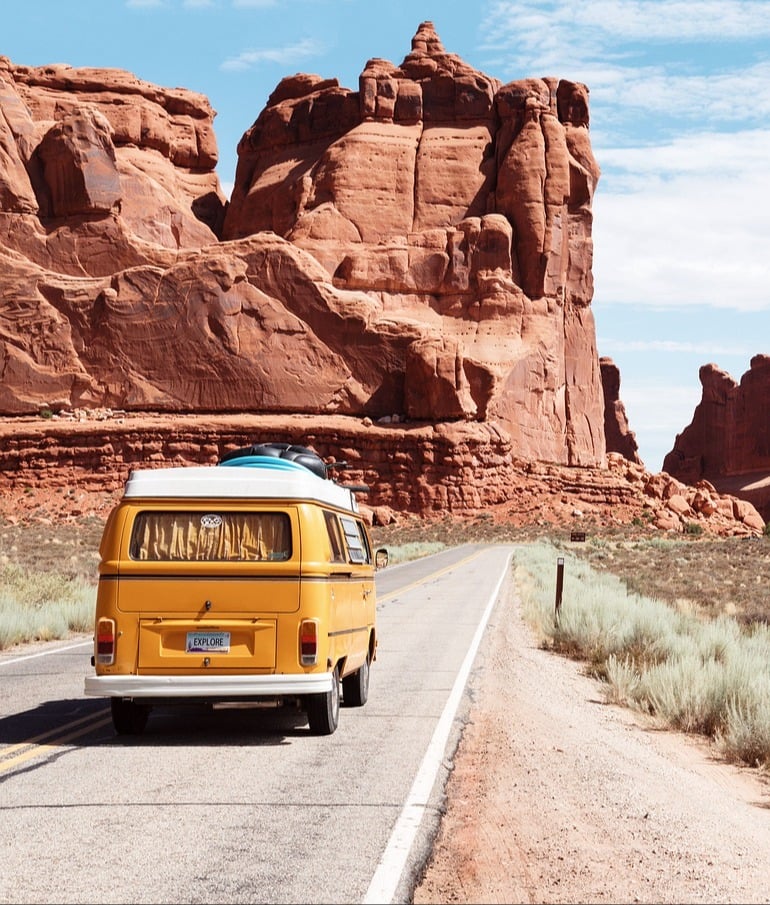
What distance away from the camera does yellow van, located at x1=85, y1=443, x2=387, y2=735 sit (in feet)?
31.0

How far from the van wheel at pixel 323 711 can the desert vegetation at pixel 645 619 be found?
10.9 ft

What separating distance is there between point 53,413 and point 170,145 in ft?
126

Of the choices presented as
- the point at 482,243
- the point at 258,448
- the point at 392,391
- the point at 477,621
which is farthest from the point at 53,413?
the point at 258,448

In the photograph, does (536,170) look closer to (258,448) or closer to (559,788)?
(258,448)

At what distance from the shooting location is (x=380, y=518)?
2849 inches

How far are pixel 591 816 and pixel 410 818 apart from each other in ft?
3.73

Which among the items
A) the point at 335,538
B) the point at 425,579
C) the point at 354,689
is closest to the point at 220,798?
the point at 335,538

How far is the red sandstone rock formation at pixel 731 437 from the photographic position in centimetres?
13625

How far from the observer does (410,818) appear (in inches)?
274

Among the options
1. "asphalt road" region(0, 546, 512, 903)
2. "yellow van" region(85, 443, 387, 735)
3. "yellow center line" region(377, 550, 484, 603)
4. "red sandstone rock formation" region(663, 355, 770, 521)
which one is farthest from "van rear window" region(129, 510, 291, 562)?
"red sandstone rock formation" region(663, 355, 770, 521)

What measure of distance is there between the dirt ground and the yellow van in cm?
166

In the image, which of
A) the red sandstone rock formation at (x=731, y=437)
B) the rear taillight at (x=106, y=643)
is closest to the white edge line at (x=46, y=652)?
the rear taillight at (x=106, y=643)

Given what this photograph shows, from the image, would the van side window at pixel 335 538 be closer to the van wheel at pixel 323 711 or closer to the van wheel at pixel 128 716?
the van wheel at pixel 323 711

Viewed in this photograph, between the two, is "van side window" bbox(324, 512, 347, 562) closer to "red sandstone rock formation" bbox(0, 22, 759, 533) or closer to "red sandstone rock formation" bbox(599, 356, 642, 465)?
"red sandstone rock formation" bbox(0, 22, 759, 533)
